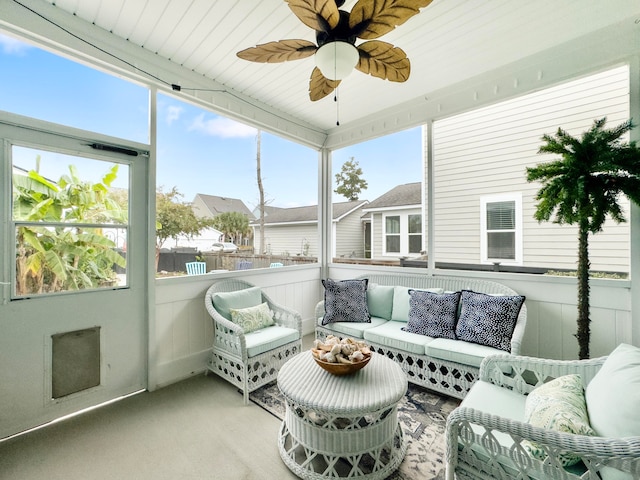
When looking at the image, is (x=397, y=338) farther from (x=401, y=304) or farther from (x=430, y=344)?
(x=401, y=304)

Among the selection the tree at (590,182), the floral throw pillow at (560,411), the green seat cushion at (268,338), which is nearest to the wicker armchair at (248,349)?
the green seat cushion at (268,338)

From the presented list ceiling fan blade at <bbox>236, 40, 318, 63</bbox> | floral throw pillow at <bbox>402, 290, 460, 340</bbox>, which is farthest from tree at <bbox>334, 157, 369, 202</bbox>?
ceiling fan blade at <bbox>236, 40, 318, 63</bbox>

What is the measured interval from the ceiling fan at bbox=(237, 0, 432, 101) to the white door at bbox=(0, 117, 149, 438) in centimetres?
172

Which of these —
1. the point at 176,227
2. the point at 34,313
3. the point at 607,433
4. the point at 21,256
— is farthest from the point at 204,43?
the point at 607,433

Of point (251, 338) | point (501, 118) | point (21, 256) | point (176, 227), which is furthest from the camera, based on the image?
point (501, 118)

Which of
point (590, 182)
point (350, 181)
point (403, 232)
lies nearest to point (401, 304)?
→ point (403, 232)

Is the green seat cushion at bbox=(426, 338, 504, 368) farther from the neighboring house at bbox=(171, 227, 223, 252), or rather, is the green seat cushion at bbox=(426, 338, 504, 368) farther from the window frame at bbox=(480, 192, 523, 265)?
the neighboring house at bbox=(171, 227, 223, 252)

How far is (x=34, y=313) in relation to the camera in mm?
2145

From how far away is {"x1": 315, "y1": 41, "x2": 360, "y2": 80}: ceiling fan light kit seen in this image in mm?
1642

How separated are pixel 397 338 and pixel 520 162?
236 centimetres

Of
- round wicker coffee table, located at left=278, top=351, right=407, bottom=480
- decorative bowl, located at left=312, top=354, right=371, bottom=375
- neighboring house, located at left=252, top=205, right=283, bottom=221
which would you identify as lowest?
round wicker coffee table, located at left=278, top=351, right=407, bottom=480

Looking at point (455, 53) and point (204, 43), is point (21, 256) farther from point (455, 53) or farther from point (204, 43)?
point (455, 53)

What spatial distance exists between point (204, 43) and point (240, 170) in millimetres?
1382

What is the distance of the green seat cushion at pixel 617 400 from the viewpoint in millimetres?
1065
